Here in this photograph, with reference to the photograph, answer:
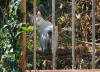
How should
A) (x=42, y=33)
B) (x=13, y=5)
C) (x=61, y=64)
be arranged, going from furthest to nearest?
(x=42, y=33) < (x=61, y=64) < (x=13, y=5)

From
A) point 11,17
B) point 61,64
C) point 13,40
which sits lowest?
point 61,64

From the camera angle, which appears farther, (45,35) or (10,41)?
(45,35)

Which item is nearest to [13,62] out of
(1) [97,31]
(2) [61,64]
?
(2) [61,64]

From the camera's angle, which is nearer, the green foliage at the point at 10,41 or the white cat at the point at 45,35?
the green foliage at the point at 10,41

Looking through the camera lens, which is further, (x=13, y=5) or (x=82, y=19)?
(x=82, y=19)

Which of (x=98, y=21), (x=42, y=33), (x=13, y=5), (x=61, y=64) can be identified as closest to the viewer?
(x=13, y=5)

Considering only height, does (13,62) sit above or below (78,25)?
below

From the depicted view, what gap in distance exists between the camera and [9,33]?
3252 millimetres

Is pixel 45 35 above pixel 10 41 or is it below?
above

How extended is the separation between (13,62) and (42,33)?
3.44 metres

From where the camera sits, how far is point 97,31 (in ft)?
18.4

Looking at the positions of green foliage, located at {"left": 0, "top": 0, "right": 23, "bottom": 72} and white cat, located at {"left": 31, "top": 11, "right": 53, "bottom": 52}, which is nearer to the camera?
green foliage, located at {"left": 0, "top": 0, "right": 23, "bottom": 72}

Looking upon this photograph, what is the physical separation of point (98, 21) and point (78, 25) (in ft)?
1.65

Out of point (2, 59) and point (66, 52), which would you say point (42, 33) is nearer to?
point (66, 52)
